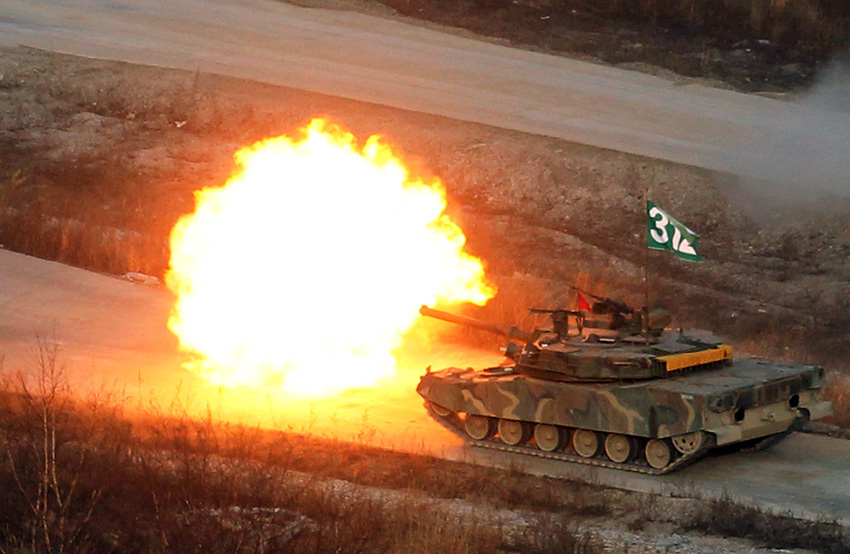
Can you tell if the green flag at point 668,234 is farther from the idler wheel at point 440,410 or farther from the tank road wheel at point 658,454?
the idler wheel at point 440,410

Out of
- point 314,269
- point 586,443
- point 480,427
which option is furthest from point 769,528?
point 314,269

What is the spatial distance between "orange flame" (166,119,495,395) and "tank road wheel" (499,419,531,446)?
3.20m

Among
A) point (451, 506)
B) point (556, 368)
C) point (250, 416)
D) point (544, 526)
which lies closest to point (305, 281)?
point (250, 416)

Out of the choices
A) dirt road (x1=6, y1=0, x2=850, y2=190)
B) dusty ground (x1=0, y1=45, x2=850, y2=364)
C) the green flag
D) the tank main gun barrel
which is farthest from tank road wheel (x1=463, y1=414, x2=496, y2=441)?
dirt road (x1=6, y1=0, x2=850, y2=190)

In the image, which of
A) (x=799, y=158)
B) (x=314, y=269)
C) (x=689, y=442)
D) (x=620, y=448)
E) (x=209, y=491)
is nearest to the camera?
(x=209, y=491)

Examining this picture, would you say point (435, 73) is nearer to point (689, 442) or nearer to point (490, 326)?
point (490, 326)

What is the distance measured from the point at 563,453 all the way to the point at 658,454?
1308 millimetres

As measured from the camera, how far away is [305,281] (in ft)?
74.9

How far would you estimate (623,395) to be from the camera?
17.7 m

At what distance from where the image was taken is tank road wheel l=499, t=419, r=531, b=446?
18.9 metres

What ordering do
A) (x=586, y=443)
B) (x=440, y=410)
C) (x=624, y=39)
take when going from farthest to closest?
(x=624, y=39) < (x=440, y=410) < (x=586, y=443)

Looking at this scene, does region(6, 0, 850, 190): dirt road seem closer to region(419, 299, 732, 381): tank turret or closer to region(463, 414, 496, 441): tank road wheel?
region(419, 299, 732, 381): tank turret

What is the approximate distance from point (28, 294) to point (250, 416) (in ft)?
25.4

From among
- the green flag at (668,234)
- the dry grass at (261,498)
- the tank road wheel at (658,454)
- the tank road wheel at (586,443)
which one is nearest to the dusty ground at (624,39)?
the green flag at (668,234)
